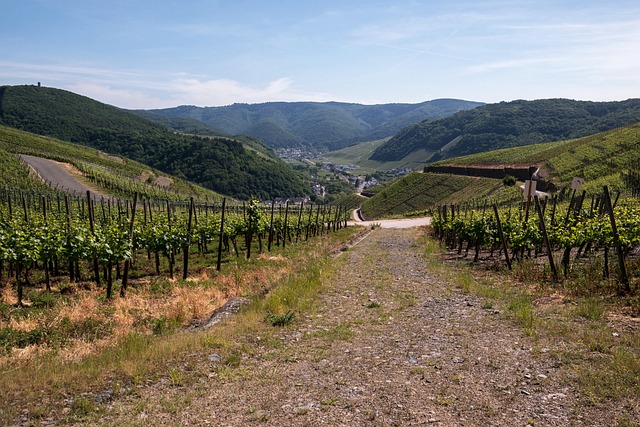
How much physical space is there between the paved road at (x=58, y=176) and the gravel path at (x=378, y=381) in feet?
236

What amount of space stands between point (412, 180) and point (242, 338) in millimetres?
100639

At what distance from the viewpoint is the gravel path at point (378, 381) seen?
5578 mm

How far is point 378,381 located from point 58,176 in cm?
8908

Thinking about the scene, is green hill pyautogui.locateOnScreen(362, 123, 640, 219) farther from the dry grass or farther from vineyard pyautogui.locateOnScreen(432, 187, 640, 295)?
the dry grass

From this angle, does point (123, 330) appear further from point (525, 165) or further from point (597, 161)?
point (525, 165)

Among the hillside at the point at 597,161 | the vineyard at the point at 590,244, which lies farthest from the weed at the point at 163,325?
the hillside at the point at 597,161

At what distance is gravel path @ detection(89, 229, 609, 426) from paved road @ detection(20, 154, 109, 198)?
7204cm

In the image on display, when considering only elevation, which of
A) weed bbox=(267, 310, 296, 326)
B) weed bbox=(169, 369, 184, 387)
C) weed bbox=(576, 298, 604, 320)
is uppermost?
weed bbox=(576, 298, 604, 320)

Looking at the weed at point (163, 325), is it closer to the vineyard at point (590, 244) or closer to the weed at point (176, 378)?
the weed at point (176, 378)

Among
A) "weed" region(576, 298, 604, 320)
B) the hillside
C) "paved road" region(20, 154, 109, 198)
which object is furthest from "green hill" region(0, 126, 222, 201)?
the hillside

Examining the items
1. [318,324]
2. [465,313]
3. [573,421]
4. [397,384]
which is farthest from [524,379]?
[318,324]

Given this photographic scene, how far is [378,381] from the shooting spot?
6.73 meters

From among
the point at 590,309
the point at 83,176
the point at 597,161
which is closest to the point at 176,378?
the point at 590,309

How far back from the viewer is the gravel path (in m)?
5.58
